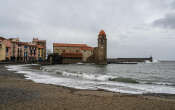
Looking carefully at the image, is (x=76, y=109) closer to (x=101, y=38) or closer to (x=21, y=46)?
(x=21, y=46)

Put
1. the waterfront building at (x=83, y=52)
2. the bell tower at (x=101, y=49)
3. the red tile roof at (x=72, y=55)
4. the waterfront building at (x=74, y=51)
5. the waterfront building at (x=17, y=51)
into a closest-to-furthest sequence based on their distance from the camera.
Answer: the waterfront building at (x=17, y=51) < the bell tower at (x=101, y=49) < the waterfront building at (x=83, y=52) < the red tile roof at (x=72, y=55) < the waterfront building at (x=74, y=51)

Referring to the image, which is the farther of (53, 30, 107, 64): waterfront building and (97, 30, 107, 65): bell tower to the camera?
(53, 30, 107, 64): waterfront building

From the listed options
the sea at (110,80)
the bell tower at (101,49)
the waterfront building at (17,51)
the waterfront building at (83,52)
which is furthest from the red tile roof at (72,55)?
the sea at (110,80)

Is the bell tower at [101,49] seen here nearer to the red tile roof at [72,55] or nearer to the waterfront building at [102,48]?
the waterfront building at [102,48]

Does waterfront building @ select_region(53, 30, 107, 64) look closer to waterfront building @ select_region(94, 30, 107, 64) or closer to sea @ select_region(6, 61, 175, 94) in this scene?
waterfront building @ select_region(94, 30, 107, 64)

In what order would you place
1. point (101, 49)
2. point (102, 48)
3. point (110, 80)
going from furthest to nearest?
point (102, 48) < point (101, 49) < point (110, 80)

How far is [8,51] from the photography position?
58.5 m

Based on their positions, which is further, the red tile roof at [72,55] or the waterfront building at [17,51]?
the red tile roof at [72,55]

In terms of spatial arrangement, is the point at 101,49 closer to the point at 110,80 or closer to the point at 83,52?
the point at 83,52

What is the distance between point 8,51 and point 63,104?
203 ft

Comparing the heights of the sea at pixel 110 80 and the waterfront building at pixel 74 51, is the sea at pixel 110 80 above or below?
below

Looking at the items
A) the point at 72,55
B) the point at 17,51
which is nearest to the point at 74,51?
the point at 72,55

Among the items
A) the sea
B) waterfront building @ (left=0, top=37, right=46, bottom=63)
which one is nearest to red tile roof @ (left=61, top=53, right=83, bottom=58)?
waterfront building @ (left=0, top=37, right=46, bottom=63)

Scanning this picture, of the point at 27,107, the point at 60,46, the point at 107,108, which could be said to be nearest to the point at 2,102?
the point at 27,107
